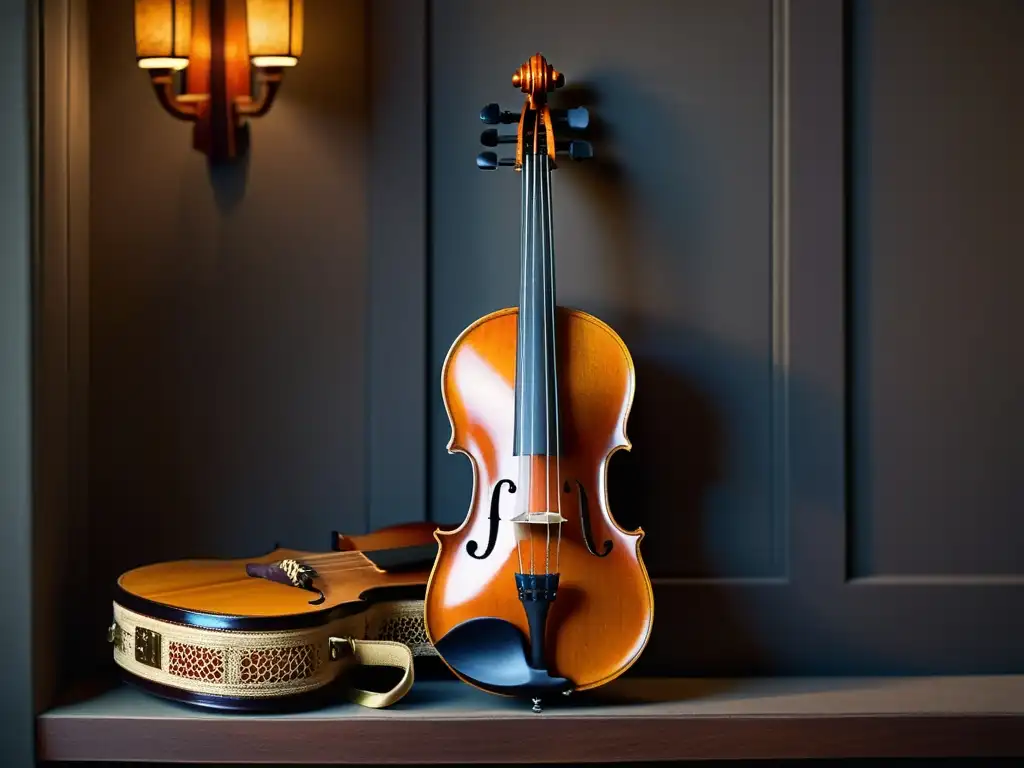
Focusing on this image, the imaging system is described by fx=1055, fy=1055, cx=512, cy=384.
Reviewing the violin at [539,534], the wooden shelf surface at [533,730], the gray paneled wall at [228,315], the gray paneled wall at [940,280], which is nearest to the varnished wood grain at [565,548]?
the violin at [539,534]

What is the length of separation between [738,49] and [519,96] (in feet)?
1.66

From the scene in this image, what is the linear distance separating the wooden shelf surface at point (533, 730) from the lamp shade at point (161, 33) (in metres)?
1.29

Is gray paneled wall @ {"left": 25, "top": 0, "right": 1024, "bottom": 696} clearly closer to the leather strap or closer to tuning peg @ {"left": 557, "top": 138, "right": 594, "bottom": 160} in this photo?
tuning peg @ {"left": 557, "top": 138, "right": 594, "bottom": 160}

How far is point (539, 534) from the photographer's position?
193cm

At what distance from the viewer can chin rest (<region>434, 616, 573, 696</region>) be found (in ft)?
6.24

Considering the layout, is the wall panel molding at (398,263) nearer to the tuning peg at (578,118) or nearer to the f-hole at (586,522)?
the tuning peg at (578,118)

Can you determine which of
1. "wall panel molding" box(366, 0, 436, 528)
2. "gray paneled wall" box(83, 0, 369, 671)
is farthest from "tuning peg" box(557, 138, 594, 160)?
"gray paneled wall" box(83, 0, 369, 671)

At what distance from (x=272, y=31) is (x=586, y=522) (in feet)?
3.96

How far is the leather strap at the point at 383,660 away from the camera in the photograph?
1.95 metres

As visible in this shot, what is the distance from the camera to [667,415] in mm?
2383

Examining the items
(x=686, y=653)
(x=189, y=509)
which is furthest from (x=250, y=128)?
(x=686, y=653)

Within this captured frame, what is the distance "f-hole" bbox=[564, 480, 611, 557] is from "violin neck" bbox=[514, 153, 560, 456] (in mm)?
75

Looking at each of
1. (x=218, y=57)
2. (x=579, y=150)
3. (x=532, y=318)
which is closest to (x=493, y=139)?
(x=579, y=150)

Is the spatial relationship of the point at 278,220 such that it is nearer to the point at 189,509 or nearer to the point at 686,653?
the point at 189,509
